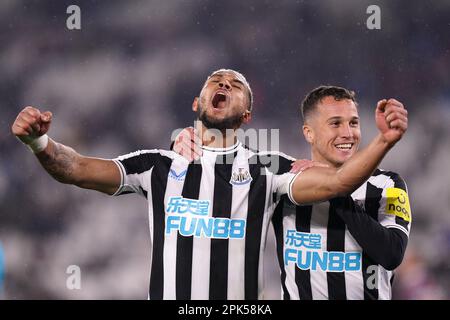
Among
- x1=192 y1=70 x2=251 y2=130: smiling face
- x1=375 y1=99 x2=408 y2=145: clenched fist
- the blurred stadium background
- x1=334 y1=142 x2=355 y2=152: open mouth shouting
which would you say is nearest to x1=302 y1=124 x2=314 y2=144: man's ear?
x1=334 y1=142 x2=355 y2=152: open mouth shouting

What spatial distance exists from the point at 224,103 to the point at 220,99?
1.3 inches

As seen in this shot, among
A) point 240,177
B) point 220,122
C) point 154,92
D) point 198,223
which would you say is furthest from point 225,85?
point 154,92

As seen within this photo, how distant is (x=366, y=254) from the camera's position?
2760 millimetres

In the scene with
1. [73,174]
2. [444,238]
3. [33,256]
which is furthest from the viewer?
[444,238]

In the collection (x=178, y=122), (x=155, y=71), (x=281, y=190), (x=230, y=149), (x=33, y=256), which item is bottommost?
(x=33, y=256)

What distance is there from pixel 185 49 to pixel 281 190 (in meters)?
3.10

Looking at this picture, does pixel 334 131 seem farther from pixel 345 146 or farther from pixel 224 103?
pixel 224 103

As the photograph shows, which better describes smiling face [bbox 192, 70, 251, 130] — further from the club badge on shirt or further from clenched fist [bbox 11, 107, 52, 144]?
clenched fist [bbox 11, 107, 52, 144]

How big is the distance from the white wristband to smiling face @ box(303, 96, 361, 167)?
121 centimetres

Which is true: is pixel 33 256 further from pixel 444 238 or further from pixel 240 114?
pixel 444 238

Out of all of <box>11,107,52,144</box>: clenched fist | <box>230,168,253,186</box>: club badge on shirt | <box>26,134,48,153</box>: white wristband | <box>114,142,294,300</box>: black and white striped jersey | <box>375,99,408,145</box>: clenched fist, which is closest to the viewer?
<box>375,99,408,145</box>: clenched fist

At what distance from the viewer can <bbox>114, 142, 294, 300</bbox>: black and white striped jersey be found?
270cm

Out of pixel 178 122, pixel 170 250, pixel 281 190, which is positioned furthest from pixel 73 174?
pixel 178 122

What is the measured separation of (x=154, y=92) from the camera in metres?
5.58
